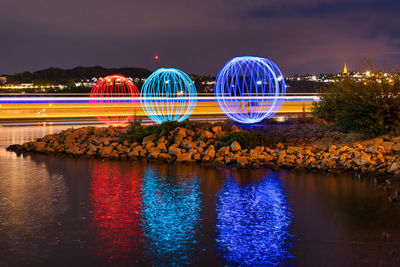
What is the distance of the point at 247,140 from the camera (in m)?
14.7

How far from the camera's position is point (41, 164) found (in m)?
14.3

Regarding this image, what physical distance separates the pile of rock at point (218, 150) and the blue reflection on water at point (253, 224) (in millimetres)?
2337

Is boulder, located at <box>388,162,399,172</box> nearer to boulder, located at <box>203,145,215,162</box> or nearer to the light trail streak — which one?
boulder, located at <box>203,145,215,162</box>

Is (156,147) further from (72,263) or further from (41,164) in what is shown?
(72,263)

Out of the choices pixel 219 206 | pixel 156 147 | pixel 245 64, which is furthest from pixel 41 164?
pixel 245 64

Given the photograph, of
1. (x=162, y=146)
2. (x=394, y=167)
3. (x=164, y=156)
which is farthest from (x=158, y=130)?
(x=394, y=167)

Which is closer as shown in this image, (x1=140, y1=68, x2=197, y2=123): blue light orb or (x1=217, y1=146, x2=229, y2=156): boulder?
(x1=217, y1=146, x2=229, y2=156): boulder

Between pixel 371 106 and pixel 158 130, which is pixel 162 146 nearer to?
pixel 158 130

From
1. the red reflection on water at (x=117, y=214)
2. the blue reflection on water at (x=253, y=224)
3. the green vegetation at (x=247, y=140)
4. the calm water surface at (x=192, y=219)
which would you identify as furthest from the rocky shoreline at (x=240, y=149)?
the blue reflection on water at (x=253, y=224)

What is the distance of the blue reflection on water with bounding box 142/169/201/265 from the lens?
668 cm

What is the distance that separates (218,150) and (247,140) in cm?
94

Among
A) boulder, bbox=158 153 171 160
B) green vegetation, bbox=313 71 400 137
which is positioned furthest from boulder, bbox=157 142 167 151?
green vegetation, bbox=313 71 400 137

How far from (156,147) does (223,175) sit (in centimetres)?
374

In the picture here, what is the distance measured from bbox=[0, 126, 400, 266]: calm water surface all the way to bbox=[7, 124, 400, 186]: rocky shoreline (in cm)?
90
